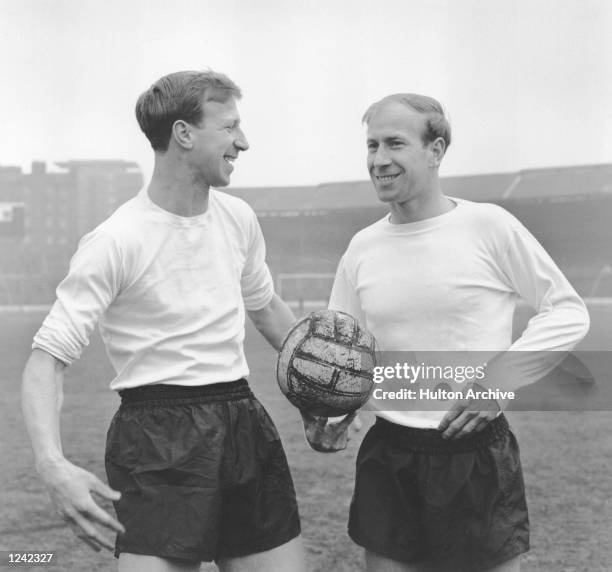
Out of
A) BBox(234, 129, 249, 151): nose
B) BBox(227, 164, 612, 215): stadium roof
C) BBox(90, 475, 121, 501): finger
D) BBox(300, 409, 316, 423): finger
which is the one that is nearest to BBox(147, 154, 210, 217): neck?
BBox(234, 129, 249, 151): nose

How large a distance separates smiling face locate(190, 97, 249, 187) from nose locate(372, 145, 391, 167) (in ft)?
0.94

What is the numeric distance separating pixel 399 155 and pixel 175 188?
485mm

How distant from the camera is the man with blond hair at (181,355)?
1752 millimetres

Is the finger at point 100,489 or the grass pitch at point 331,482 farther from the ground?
the finger at point 100,489

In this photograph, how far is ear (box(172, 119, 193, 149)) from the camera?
73.5 inches

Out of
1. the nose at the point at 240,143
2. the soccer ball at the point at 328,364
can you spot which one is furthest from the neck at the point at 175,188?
the soccer ball at the point at 328,364

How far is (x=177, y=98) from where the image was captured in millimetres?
1857

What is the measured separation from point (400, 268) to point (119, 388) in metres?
0.65

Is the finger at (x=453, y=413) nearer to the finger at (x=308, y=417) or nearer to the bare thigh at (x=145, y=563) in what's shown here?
the finger at (x=308, y=417)

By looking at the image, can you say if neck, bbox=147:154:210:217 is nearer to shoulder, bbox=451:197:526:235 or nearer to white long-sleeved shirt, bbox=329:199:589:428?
white long-sleeved shirt, bbox=329:199:589:428

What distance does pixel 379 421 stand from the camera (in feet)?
6.48

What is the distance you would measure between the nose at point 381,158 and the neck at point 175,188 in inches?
14.9

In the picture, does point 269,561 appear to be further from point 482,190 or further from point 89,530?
point 482,190

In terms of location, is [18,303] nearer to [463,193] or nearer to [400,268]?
[463,193]
